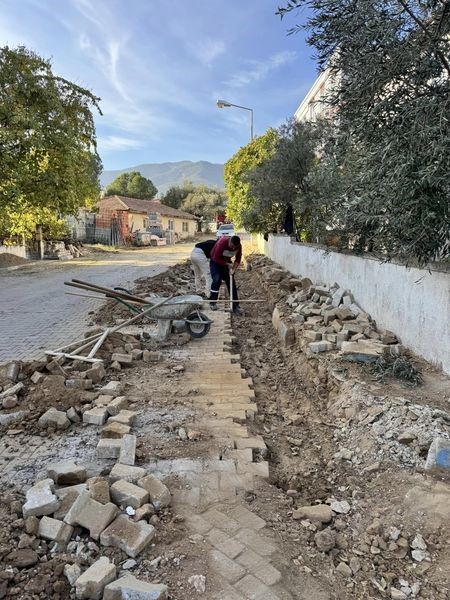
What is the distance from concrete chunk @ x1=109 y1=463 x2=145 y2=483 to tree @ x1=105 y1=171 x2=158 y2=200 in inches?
2212

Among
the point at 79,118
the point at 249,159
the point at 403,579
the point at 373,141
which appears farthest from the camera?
the point at 249,159

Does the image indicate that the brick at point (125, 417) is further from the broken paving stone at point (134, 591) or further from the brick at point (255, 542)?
the broken paving stone at point (134, 591)

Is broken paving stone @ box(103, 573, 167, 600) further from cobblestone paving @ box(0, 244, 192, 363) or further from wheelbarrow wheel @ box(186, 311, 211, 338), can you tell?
wheelbarrow wheel @ box(186, 311, 211, 338)

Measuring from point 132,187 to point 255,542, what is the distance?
5822 cm

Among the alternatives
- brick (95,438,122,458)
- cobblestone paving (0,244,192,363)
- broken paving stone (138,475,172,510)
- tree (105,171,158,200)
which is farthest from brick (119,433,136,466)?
tree (105,171,158,200)

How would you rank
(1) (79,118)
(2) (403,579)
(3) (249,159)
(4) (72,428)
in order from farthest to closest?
(3) (249,159) → (1) (79,118) → (4) (72,428) → (2) (403,579)

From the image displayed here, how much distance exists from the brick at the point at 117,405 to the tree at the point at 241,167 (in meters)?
18.4

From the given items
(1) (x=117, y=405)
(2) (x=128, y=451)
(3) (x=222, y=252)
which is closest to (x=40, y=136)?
(3) (x=222, y=252)

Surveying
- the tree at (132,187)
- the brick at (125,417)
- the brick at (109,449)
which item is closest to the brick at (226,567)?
the brick at (109,449)

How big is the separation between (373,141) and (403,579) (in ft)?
11.9

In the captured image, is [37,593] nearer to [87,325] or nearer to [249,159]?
[87,325]

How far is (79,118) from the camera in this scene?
15906mm

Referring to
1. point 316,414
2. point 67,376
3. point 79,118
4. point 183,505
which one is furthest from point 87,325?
point 79,118

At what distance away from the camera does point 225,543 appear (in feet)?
8.28
